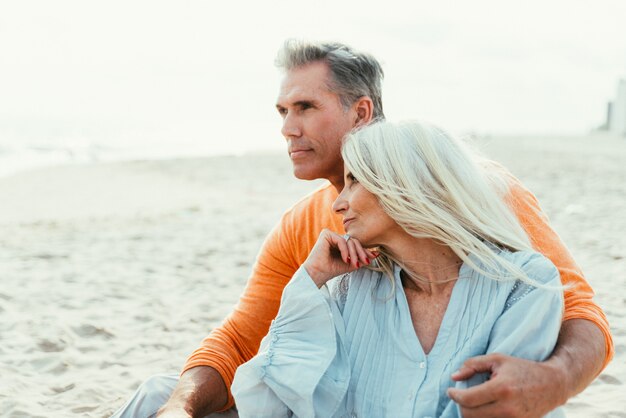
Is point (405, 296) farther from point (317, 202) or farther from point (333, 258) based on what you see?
point (317, 202)

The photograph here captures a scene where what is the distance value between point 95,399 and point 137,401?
1.14m

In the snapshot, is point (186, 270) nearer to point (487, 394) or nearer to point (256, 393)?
point (256, 393)

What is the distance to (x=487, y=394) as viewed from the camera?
199cm

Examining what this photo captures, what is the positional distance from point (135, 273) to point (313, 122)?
395 cm

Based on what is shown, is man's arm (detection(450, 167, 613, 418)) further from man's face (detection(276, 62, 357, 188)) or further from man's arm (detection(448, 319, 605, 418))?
man's face (detection(276, 62, 357, 188))

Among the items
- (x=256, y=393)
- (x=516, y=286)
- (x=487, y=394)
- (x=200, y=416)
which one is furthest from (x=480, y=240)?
(x=200, y=416)

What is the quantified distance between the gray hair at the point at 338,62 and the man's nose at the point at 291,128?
0.76ft

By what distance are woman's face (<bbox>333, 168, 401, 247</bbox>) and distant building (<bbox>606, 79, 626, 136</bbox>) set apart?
47.2m

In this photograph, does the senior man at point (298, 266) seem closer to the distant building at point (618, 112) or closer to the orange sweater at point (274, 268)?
the orange sweater at point (274, 268)

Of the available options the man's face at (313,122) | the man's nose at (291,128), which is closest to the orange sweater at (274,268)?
the man's face at (313,122)

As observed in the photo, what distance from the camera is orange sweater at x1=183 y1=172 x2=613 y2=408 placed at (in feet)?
8.76

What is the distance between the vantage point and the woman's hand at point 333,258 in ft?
7.71

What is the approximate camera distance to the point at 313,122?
131 inches

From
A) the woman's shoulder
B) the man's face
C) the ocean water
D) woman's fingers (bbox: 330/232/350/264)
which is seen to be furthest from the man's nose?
the ocean water
